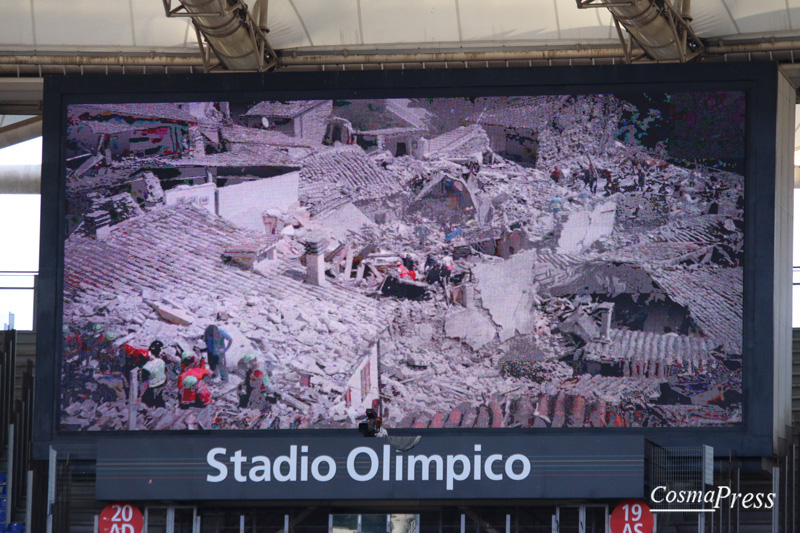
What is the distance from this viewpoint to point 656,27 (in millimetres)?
15250

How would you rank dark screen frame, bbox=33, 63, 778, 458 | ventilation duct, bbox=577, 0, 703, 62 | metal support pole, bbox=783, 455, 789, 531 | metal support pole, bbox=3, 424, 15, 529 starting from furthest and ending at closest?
metal support pole, bbox=3, 424, 15, 529 → dark screen frame, bbox=33, 63, 778, 458 → metal support pole, bbox=783, 455, 789, 531 → ventilation duct, bbox=577, 0, 703, 62

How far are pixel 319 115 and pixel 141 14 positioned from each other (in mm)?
3003

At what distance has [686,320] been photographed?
16094mm

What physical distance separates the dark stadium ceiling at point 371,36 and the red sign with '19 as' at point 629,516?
6001mm

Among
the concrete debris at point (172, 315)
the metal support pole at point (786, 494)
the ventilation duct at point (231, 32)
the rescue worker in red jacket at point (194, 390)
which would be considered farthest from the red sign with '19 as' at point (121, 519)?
the metal support pole at point (786, 494)

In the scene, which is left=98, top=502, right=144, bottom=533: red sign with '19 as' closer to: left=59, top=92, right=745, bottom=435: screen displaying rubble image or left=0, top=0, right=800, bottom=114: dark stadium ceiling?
left=59, top=92, right=745, bottom=435: screen displaying rubble image

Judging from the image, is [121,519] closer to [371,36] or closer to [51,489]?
[51,489]

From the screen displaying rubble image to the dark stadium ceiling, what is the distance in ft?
2.33

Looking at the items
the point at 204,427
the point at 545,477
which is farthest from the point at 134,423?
the point at 545,477

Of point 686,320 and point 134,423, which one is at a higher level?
point 686,320

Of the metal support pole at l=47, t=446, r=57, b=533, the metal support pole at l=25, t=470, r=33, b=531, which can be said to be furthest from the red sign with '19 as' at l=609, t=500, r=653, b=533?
the metal support pole at l=25, t=470, r=33, b=531

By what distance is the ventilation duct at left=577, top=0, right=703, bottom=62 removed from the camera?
579 inches

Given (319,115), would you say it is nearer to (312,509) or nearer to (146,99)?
(146,99)

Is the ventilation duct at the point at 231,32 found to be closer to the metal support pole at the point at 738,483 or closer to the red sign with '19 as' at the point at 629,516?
the red sign with '19 as' at the point at 629,516
